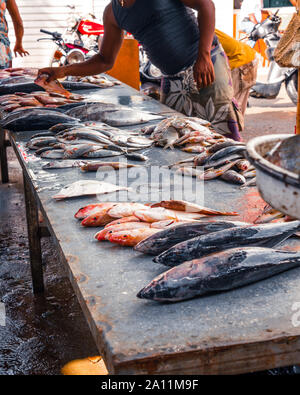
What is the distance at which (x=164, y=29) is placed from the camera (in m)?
3.84

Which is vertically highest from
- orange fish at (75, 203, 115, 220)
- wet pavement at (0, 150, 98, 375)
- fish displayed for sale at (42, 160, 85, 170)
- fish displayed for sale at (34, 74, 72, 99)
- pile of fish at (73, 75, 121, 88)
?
fish displayed for sale at (34, 74, 72, 99)

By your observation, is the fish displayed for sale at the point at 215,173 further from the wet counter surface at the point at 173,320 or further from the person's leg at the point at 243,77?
the person's leg at the point at 243,77

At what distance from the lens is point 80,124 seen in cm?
380

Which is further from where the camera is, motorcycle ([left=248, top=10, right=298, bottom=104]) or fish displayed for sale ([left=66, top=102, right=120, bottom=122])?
motorcycle ([left=248, top=10, right=298, bottom=104])

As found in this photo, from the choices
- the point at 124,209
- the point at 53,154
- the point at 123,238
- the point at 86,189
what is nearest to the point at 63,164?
the point at 53,154

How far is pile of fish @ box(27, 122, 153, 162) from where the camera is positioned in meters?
3.11

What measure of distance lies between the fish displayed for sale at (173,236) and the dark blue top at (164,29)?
8.10ft

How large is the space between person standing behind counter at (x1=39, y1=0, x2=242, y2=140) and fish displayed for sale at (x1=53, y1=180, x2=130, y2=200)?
1.77 m

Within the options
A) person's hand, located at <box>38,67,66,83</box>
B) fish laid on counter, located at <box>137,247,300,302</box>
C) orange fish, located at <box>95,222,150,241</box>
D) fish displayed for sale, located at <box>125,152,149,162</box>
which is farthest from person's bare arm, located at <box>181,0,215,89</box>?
fish laid on counter, located at <box>137,247,300,302</box>

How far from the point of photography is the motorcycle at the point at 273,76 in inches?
414

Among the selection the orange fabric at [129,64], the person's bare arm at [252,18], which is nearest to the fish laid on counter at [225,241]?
the orange fabric at [129,64]

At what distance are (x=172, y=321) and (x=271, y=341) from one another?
0.27 metres

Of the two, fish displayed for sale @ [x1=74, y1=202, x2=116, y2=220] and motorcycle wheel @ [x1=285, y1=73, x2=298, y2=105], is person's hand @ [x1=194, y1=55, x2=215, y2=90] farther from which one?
motorcycle wheel @ [x1=285, y1=73, x2=298, y2=105]
